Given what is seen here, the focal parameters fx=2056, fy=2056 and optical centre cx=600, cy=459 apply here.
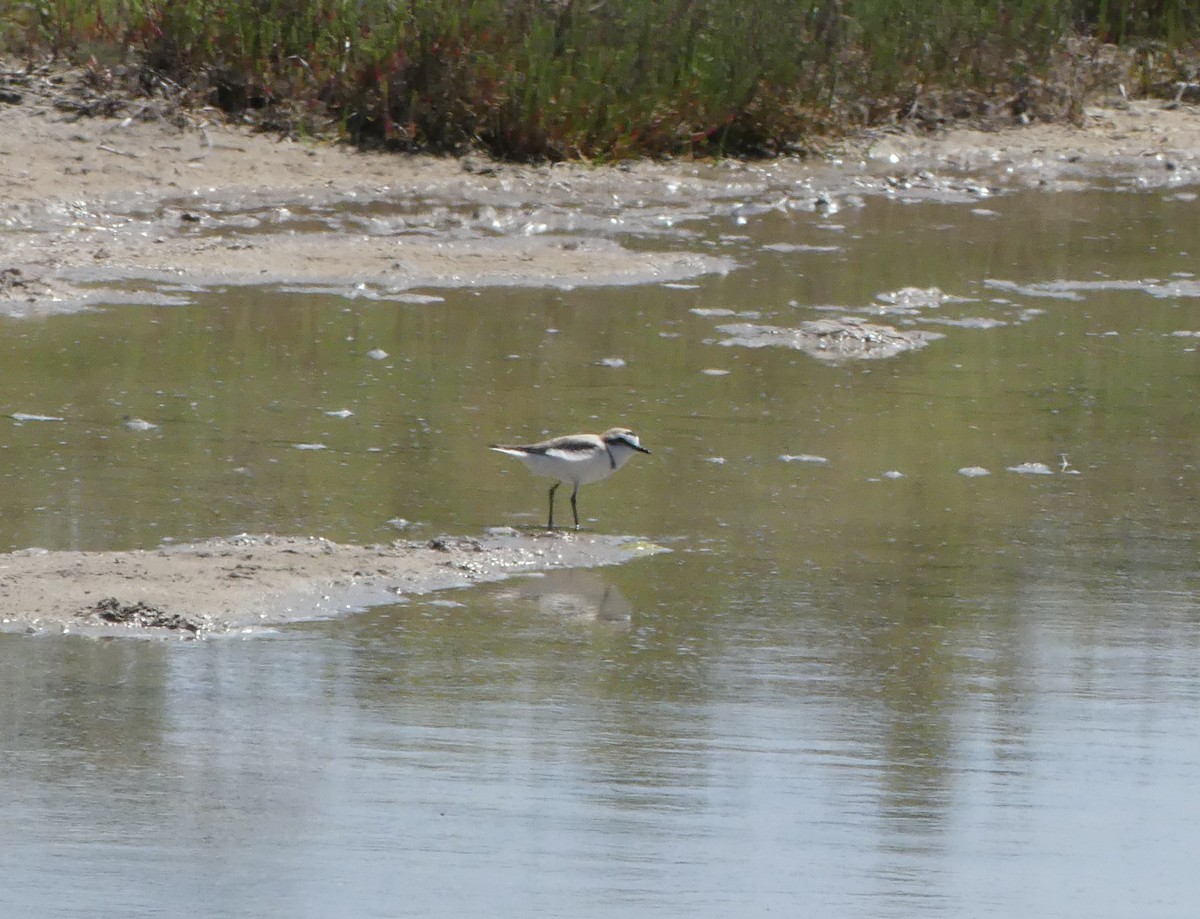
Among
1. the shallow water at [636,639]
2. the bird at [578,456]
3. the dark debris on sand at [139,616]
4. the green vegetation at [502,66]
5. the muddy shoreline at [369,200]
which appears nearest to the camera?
the shallow water at [636,639]

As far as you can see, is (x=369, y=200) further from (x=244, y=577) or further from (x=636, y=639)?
(x=636, y=639)

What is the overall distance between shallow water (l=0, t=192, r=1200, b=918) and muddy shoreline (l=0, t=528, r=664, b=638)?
0.45 feet

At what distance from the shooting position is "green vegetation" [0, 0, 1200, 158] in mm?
13750

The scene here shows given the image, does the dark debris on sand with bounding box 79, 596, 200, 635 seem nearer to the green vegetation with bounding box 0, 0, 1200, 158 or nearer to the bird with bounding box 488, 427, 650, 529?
the bird with bounding box 488, 427, 650, 529

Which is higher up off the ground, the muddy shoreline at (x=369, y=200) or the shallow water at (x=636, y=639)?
the muddy shoreline at (x=369, y=200)

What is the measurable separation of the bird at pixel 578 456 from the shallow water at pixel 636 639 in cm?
21

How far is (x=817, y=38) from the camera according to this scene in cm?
1547

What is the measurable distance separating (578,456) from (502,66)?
24.8 feet

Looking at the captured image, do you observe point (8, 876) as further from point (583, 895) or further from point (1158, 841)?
point (1158, 841)

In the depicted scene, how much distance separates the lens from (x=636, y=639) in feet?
18.7

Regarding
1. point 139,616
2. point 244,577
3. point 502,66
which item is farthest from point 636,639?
point 502,66

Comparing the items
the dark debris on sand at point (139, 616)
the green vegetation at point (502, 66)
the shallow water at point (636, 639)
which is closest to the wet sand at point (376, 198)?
the green vegetation at point (502, 66)

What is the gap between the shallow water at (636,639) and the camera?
4230 mm

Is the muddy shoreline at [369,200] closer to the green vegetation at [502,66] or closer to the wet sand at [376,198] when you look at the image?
the wet sand at [376,198]
